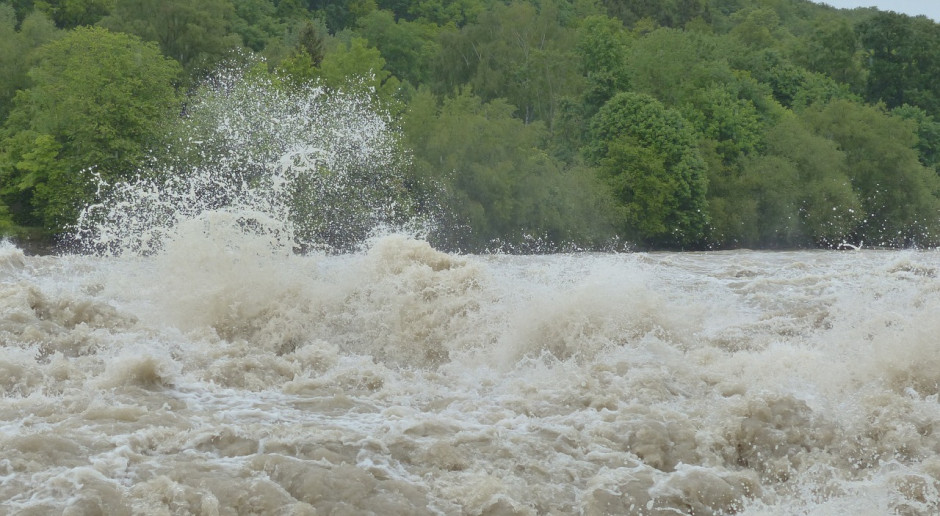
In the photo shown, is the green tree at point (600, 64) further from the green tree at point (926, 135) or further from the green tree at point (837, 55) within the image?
the green tree at point (837, 55)

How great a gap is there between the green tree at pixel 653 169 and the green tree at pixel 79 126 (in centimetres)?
1841

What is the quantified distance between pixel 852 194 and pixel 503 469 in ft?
144

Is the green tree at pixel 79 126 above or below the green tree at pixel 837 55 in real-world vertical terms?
below

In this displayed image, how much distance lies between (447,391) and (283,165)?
2414cm

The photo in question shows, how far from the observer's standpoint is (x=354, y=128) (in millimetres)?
38844

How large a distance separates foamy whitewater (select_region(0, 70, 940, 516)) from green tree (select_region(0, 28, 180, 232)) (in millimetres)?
22242

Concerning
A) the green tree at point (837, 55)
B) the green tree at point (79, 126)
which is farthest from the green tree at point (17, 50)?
the green tree at point (837, 55)

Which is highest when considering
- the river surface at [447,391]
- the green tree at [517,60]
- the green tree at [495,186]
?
the green tree at [517,60]

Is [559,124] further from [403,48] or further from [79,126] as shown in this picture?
[79,126]

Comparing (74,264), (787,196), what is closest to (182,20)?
(787,196)

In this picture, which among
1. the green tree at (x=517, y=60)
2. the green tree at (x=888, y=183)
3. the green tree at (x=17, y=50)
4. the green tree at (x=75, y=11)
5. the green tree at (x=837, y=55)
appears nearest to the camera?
the green tree at (x=17, y=50)

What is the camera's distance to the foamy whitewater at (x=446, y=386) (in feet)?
27.1

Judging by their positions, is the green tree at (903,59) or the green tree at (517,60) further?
the green tree at (903,59)

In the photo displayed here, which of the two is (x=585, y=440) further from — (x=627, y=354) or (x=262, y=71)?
(x=262, y=71)
